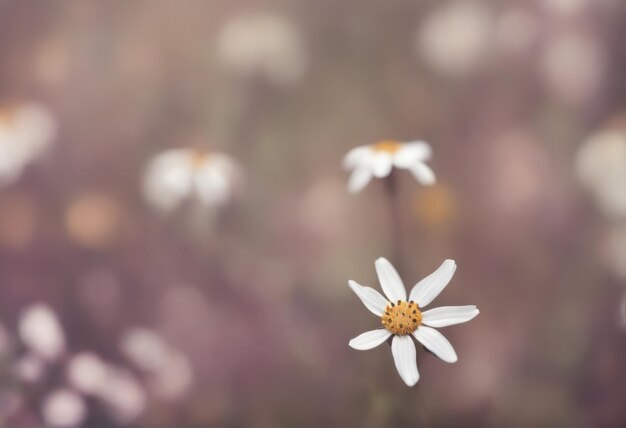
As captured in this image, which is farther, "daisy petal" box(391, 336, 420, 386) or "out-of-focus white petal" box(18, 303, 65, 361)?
"out-of-focus white petal" box(18, 303, 65, 361)

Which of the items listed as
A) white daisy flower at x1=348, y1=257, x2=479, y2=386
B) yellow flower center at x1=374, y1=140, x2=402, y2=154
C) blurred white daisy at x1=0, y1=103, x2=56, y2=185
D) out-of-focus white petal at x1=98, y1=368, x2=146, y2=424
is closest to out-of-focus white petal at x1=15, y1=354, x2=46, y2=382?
out-of-focus white petal at x1=98, y1=368, x2=146, y2=424

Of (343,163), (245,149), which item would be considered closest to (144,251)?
(245,149)

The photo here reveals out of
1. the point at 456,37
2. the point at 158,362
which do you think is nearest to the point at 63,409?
the point at 158,362

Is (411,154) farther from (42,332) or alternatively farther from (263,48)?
(42,332)

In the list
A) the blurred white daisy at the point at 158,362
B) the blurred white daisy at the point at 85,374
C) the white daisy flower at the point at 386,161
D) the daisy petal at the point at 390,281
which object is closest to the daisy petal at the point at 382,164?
the white daisy flower at the point at 386,161

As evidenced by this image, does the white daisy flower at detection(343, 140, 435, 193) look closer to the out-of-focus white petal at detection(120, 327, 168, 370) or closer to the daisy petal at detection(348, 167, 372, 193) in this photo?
the daisy petal at detection(348, 167, 372, 193)

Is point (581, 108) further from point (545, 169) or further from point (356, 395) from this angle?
point (356, 395)
